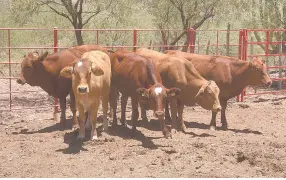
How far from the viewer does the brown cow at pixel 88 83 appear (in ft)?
24.5

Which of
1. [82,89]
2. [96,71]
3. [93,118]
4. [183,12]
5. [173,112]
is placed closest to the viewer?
[82,89]

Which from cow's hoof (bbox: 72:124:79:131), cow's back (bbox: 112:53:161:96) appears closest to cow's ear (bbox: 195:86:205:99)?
cow's back (bbox: 112:53:161:96)

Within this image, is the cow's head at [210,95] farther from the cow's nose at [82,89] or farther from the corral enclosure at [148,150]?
the cow's nose at [82,89]

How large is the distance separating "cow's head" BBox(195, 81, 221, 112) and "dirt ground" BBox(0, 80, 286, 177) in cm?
49

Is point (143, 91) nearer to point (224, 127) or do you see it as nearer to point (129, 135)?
point (129, 135)

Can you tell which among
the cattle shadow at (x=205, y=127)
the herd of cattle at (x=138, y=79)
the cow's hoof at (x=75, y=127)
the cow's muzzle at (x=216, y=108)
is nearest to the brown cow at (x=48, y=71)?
the herd of cattle at (x=138, y=79)

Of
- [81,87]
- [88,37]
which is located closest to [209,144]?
[81,87]

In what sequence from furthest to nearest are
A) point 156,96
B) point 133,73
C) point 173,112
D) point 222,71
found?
point 222,71 < point 173,112 < point 133,73 < point 156,96

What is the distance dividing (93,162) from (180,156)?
1219 millimetres

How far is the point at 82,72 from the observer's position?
7.46 m

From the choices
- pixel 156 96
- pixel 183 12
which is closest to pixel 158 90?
pixel 156 96

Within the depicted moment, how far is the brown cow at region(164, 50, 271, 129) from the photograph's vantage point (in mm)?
9758

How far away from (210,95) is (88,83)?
2.43m

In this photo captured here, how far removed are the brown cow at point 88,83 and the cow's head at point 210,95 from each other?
1.71 meters
